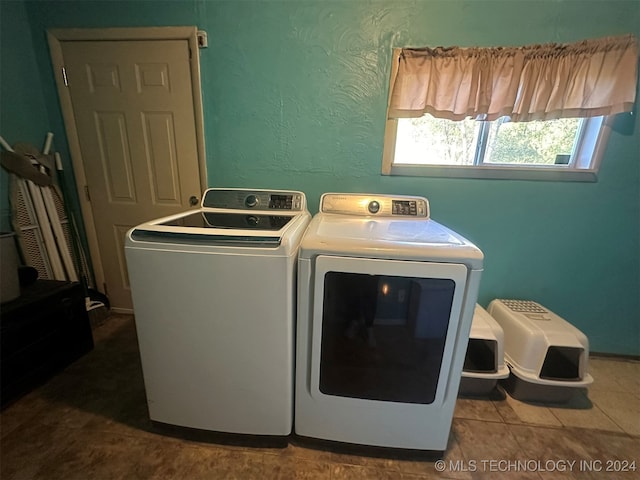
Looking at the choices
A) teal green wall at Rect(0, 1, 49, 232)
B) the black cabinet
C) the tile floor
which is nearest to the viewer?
the tile floor

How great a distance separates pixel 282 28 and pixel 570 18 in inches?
65.1

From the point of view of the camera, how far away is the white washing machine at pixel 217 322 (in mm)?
1035

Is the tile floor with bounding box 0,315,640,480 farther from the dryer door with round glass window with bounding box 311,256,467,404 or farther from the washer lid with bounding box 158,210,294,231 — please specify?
the washer lid with bounding box 158,210,294,231

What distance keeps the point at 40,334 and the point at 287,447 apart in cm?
157

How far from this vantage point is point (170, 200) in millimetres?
2068

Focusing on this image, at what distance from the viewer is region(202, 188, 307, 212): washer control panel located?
1714 millimetres

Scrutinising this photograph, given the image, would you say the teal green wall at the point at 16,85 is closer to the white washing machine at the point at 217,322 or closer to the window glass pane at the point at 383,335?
the white washing machine at the point at 217,322

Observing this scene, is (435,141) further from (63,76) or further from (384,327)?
(63,76)

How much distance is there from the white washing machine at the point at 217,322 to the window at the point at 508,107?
113cm

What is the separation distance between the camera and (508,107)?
5.25ft

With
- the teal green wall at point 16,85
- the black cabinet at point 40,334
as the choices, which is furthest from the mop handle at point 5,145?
the black cabinet at point 40,334

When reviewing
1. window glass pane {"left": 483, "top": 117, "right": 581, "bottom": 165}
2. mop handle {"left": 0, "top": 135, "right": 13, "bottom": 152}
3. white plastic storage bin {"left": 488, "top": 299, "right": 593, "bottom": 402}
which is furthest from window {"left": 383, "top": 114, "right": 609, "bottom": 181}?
mop handle {"left": 0, "top": 135, "right": 13, "bottom": 152}

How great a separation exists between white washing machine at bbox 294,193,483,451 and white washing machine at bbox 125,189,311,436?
3.4 inches

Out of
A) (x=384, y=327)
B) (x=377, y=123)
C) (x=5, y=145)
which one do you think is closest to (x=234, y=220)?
(x=384, y=327)
